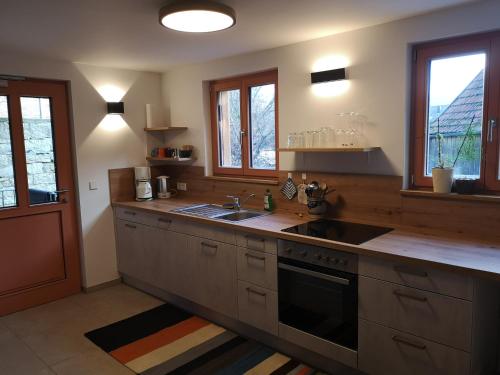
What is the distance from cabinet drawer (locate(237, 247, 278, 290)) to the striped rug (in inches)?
19.2

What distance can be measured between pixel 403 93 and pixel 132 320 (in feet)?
8.98

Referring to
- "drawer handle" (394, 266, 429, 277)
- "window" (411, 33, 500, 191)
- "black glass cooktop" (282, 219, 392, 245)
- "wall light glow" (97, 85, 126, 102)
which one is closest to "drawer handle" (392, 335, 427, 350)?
"drawer handle" (394, 266, 429, 277)

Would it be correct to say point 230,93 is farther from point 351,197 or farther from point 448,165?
point 448,165

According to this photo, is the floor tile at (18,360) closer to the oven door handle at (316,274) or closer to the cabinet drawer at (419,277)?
the oven door handle at (316,274)

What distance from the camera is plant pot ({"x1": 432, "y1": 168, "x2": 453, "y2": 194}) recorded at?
245 centimetres

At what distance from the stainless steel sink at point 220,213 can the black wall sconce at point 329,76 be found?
3.73 feet

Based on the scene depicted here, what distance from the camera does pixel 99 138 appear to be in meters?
3.91

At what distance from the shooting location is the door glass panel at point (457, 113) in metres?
2.41

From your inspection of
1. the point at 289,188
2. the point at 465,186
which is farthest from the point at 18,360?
the point at 465,186

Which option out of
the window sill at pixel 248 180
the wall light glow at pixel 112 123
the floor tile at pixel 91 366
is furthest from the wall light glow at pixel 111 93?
the floor tile at pixel 91 366

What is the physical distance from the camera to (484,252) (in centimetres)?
206

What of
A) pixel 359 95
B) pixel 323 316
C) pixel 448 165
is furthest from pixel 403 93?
pixel 323 316

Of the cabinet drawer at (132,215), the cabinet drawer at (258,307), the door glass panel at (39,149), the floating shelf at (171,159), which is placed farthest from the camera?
the floating shelf at (171,159)

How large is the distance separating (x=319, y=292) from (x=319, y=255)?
9.5 inches
